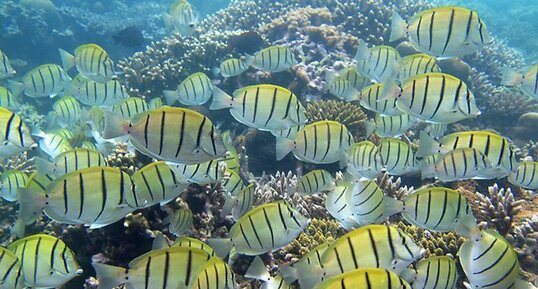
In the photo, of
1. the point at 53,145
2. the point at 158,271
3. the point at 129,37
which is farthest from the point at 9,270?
the point at 129,37

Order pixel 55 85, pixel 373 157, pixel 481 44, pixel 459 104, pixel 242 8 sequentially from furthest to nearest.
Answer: pixel 242 8
pixel 55 85
pixel 373 157
pixel 481 44
pixel 459 104

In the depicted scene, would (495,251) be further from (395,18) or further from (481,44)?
(395,18)

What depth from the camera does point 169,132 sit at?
9.13 feet

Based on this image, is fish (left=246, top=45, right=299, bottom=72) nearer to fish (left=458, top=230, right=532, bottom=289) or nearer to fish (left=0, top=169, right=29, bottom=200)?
fish (left=0, top=169, right=29, bottom=200)

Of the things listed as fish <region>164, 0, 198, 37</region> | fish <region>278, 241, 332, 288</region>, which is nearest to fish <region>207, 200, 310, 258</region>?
fish <region>278, 241, 332, 288</region>

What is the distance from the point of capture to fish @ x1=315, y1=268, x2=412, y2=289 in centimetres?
200

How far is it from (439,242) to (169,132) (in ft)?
11.4

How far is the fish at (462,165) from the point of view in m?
3.93

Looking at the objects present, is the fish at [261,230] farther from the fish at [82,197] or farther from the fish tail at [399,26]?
the fish tail at [399,26]

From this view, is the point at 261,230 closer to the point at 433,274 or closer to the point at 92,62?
the point at 433,274

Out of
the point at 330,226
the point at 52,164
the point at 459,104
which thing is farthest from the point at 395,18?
the point at 52,164

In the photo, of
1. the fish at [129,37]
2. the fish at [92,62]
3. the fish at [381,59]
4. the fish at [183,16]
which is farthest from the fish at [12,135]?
the fish at [129,37]

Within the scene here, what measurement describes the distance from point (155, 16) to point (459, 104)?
21.4 metres

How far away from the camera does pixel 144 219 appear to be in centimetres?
459
